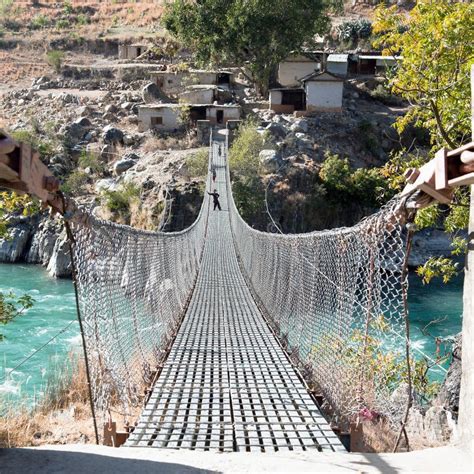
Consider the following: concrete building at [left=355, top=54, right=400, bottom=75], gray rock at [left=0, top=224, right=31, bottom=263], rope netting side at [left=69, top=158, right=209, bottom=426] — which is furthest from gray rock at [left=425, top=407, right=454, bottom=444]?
concrete building at [left=355, top=54, right=400, bottom=75]

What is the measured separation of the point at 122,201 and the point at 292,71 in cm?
750

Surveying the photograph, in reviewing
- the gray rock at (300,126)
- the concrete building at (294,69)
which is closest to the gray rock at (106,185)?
the gray rock at (300,126)

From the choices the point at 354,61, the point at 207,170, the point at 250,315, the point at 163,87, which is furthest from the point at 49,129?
the point at 250,315

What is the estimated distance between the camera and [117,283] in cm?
263

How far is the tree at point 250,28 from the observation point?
15250 mm

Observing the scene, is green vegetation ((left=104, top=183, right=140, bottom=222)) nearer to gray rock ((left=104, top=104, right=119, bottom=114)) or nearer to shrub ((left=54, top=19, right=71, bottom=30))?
gray rock ((left=104, top=104, right=119, bottom=114))

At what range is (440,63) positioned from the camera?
3.90 metres

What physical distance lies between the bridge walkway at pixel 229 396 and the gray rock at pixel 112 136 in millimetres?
11398

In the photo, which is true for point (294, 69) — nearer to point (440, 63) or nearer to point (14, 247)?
point (14, 247)

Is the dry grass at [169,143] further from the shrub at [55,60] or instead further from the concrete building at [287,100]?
the shrub at [55,60]

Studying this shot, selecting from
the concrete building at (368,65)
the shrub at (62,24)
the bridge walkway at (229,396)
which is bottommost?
the bridge walkway at (229,396)

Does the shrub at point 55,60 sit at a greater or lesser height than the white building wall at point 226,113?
greater

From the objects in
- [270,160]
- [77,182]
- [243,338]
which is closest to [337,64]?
[270,160]

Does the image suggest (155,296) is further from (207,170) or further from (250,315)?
(207,170)
